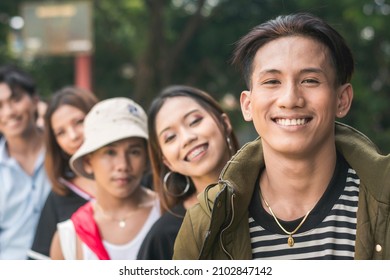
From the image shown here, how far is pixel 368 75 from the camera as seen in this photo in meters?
8.92

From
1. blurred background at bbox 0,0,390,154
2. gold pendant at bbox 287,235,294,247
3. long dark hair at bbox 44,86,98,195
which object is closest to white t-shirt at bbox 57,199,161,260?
long dark hair at bbox 44,86,98,195

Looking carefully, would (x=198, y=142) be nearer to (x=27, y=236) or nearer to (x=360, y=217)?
(x=360, y=217)

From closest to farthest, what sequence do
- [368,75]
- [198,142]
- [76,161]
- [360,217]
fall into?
[360,217] < [198,142] < [76,161] < [368,75]

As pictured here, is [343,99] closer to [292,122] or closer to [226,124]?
[292,122]

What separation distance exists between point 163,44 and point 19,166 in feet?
24.6

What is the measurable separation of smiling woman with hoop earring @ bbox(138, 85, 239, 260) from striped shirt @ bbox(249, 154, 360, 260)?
470mm

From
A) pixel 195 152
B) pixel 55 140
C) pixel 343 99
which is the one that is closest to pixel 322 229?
pixel 343 99

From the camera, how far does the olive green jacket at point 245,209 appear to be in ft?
4.86

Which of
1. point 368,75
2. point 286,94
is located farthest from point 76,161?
point 368,75

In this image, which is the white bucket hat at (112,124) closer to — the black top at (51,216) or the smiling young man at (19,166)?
the black top at (51,216)

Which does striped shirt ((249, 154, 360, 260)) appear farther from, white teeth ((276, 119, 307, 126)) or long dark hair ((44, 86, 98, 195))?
long dark hair ((44, 86, 98, 195))

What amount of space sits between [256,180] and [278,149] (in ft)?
0.44

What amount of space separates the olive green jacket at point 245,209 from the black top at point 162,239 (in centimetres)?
36

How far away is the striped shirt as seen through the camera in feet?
5.01
